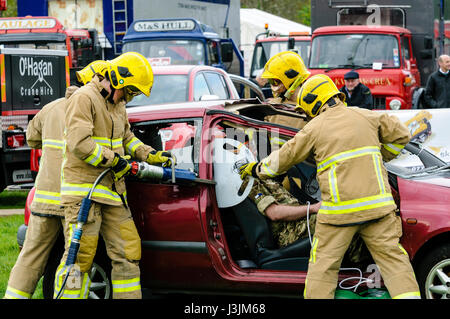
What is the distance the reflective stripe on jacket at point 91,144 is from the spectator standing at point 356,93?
18.6 ft

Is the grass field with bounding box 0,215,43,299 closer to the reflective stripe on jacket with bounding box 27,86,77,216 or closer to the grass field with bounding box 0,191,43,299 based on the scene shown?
the grass field with bounding box 0,191,43,299

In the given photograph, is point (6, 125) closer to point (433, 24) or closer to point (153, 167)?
point (153, 167)

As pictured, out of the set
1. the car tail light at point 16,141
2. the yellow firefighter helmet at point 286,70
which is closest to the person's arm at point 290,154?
the yellow firefighter helmet at point 286,70

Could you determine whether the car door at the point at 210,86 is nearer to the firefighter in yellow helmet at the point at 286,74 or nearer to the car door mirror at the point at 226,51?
the firefighter in yellow helmet at the point at 286,74

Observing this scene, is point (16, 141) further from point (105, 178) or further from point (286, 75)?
point (105, 178)

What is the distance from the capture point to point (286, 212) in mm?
5441

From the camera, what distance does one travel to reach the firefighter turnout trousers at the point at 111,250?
17.0 feet

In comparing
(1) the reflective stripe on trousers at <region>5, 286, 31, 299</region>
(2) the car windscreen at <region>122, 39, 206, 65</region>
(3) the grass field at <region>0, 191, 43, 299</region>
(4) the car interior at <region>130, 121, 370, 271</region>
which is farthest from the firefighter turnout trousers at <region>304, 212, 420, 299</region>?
(2) the car windscreen at <region>122, 39, 206, 65</region>

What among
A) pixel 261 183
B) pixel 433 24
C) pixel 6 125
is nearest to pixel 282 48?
pixel 433 24

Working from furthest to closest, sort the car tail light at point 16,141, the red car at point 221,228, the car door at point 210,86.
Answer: the car tail light at point 16,141
the car door at point 210,86
the red car at point 221,228

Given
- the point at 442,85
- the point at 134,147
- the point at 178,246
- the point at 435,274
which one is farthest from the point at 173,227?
the point at 442,85

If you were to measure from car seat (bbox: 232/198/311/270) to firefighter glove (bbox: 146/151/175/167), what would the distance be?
57 cm

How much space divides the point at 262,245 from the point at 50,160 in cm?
164

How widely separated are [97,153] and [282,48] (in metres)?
15.7
